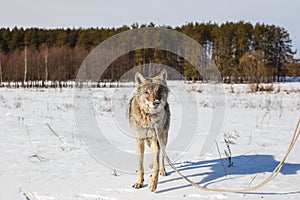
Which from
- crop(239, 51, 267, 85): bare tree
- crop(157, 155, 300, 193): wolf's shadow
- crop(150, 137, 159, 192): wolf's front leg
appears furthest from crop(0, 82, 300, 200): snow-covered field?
crop(239, 51, 267, 85): bare tree

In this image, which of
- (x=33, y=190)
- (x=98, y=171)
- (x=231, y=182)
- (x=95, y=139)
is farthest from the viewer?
(x=95, y=139)

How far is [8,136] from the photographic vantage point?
21.5 ft

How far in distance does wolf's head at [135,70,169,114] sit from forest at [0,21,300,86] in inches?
999

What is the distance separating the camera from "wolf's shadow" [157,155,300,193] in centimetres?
454

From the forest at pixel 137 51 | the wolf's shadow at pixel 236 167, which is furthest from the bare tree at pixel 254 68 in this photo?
the wolf's shadow at pixel 236 167

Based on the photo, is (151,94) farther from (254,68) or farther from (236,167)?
(254,68)

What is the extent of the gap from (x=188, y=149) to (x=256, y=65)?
85.6 ft

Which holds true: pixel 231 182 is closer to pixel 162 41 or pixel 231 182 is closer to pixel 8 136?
pixel 8 136

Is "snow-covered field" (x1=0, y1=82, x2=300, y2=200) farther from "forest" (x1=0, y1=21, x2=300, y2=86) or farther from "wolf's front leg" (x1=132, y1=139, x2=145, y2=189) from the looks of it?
"forest" (x1=0, y1=21, x2=300, y2=86)

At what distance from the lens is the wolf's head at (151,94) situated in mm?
4355

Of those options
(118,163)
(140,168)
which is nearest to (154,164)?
(140,168)

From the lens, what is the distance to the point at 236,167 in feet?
16.5

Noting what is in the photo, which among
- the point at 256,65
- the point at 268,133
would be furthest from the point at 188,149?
the point at 256,65

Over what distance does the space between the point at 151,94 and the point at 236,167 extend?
2073 millimetres
